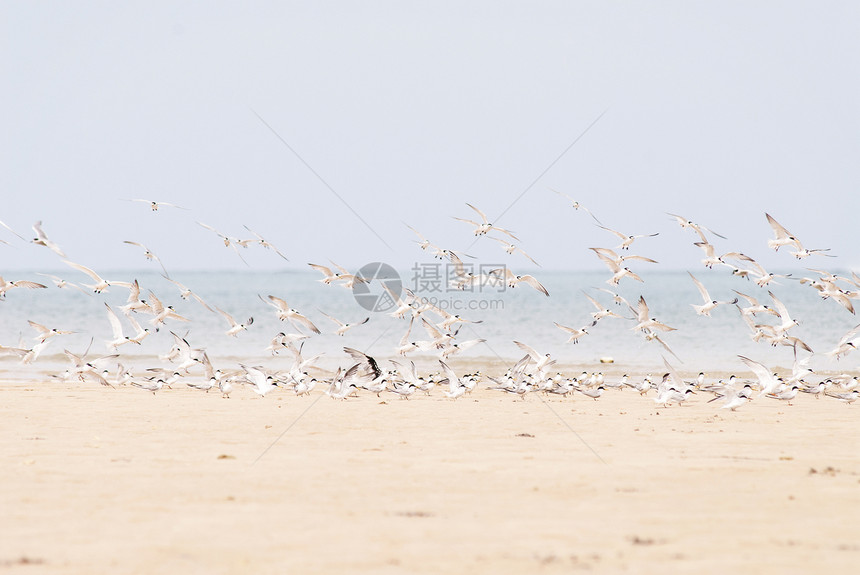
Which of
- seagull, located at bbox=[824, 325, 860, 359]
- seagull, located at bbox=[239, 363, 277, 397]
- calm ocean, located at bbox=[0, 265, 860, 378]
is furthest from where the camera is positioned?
calm ocean, located at bbox=[0, 265, 860, 378]

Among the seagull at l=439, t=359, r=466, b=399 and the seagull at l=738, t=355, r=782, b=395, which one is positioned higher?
the seagull at l=738, t=355, r=782, b=395

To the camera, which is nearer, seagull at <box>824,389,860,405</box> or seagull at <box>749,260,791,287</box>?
seagull at <box>824,389,860,405</box>

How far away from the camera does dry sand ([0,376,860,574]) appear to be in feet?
18.8

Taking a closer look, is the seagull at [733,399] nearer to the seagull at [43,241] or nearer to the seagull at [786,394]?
the seagull at [786,394]

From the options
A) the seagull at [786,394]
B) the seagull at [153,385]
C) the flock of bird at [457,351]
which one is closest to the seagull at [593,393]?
the flock of bird at [457,351]

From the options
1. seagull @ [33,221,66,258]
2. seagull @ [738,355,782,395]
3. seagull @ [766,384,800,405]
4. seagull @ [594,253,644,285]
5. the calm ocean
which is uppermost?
seagull @ [33,221,66,258]

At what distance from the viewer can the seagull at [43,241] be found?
15.7m

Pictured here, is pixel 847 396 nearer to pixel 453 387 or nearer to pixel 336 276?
pixel 453 387

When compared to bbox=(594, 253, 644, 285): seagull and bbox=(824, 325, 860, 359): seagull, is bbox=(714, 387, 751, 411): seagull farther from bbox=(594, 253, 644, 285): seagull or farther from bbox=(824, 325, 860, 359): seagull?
bbox=(594, 253, 644, 285): seagull

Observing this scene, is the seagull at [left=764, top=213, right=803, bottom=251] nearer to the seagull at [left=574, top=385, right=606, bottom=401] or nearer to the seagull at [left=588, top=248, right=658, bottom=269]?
the seagull at [left=588, top=248, right=658, bottom=269]

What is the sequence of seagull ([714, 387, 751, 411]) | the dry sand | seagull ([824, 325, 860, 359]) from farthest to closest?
seagull ([824, 325, 860, 359]) < seagull ([714, 387, 751, 411]) < the dry sand

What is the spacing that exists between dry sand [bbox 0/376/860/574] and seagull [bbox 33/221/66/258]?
3317 mm

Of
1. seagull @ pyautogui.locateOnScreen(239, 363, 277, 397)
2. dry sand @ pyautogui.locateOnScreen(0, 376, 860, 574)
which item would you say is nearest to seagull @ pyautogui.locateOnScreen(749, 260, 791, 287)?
dry sand @ pyautogui.locateOnScreen(0, 376, 860, 574)

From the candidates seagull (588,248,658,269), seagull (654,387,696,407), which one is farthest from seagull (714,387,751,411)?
seagull (588,248,658,269)
